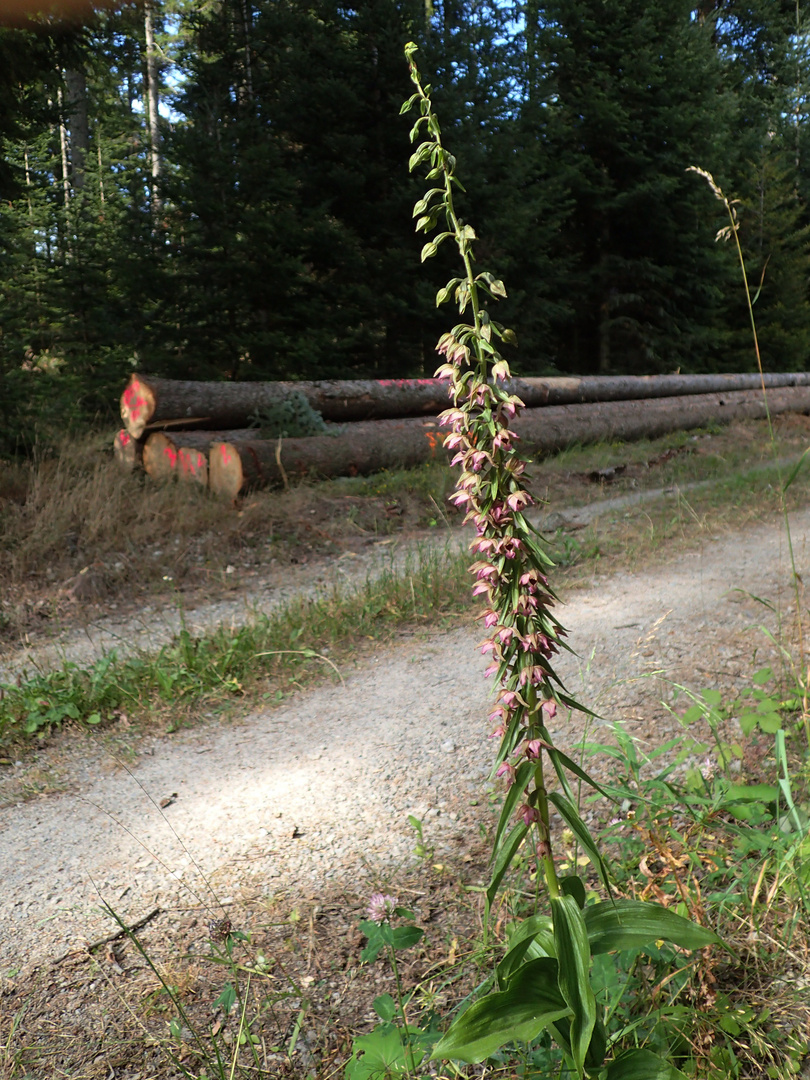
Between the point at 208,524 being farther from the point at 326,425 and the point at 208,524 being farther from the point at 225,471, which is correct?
the point at 326,425

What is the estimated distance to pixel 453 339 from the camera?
1340mm

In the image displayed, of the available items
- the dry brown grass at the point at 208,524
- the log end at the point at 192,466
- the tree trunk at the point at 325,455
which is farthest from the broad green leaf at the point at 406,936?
the log end at the point at 192,466

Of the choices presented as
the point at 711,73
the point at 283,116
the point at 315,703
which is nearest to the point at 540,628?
the point at 315,703

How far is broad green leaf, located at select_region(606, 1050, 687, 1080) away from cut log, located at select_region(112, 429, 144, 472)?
8171 millimetres

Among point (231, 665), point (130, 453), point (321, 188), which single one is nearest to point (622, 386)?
point (321, 188)

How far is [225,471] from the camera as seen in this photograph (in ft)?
26.5

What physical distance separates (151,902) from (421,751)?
1.13m

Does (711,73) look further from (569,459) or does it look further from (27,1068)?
(27,1068)

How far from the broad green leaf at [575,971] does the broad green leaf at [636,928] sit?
0.10 meters

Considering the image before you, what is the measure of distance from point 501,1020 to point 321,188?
42.7 feet

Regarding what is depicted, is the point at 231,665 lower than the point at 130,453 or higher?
lower

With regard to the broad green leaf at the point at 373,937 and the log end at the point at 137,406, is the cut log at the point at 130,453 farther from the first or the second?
the broad green leaf at the point at 373,937

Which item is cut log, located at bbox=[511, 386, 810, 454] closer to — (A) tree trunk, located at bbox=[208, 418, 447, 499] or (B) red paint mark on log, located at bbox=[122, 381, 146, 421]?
(A) tree trunk, located at bbox=[208, 418, 447, 499]

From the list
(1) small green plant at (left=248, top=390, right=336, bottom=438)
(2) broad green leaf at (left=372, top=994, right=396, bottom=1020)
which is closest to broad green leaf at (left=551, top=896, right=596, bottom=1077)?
(2) broad green leaf at (left=372, top=994, right=396, bottom=1020)
